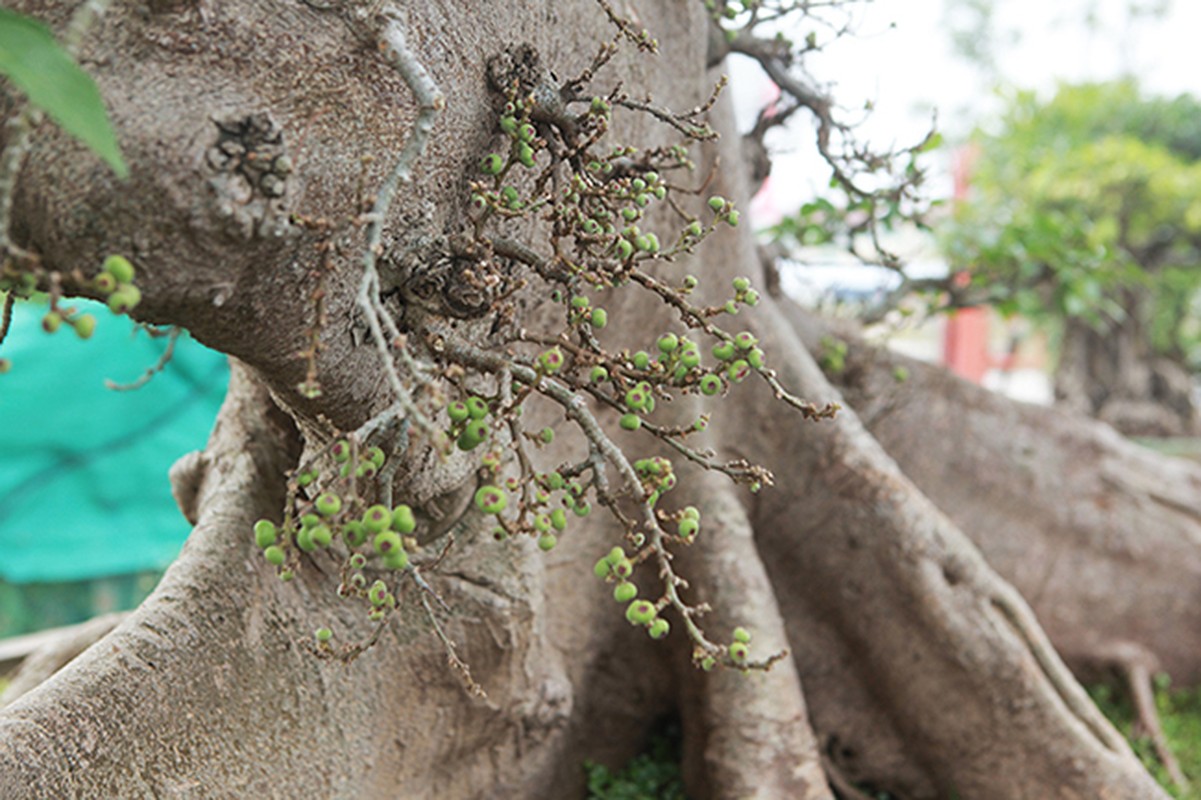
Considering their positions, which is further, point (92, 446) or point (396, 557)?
point (92, 446)

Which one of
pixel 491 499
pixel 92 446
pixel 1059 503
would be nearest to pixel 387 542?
pixel 491 499

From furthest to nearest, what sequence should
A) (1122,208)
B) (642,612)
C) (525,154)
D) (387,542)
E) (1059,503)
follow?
(1122,208) < (1059,503) < (525,154) < (642,612) < (387,542)

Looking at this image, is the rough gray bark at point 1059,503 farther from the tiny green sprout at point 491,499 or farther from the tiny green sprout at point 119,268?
the tiny green sprout at point 119,268

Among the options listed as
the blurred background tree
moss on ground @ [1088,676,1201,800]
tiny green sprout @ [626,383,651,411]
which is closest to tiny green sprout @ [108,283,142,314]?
tiny green sprout @ [626,383,651,411]

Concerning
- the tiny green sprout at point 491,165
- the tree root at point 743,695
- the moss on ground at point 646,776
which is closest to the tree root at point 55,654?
the moss on ground at point 646,776

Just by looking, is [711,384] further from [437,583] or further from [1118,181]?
[1118,181]

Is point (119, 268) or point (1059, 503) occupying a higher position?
point (1059, 503)

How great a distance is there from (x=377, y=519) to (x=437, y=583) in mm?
1028

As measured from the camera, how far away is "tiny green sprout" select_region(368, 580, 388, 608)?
3.94 feet

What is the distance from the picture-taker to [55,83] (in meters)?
0.74

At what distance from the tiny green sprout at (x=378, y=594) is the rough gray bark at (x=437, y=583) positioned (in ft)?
0.99

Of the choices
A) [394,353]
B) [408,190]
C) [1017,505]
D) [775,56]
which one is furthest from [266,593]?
[1017,505]

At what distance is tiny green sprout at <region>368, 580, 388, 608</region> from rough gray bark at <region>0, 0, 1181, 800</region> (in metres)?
0.30

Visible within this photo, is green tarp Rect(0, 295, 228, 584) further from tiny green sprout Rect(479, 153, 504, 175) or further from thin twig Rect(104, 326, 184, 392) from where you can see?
tiny green sprout Rect(479, 153, 504, 175)
